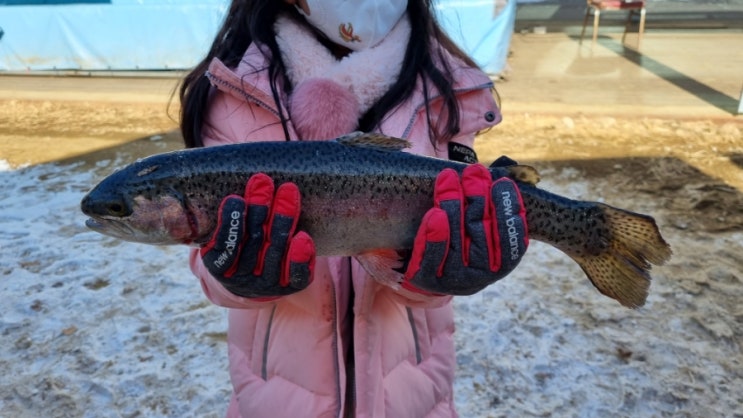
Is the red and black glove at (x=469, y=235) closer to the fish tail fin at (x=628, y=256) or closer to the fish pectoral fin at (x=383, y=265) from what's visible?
the fish pectoral fin at (x=383, y=265)

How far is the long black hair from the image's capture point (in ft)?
6.35

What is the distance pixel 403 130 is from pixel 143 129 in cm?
657

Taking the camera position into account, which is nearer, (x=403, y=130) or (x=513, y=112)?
(x=403, y=130)

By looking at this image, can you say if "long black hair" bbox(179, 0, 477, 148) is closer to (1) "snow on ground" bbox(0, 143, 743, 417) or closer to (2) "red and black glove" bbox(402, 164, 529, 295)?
(2) "red and black glove" bbox(402, 164, 529, 295)

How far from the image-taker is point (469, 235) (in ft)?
5.27

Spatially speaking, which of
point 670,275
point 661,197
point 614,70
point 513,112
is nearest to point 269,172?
point 670,275

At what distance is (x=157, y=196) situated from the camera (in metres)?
1.65

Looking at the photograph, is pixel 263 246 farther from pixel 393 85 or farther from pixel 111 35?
pixel 111 35

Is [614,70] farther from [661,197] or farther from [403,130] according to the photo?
[403,130]

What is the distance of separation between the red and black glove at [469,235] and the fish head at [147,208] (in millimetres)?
605

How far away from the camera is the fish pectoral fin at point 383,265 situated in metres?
1.70

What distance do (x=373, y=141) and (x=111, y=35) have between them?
32.1 ft

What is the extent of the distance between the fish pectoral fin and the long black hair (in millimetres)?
437

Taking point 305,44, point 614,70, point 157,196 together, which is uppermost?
point 305,44
